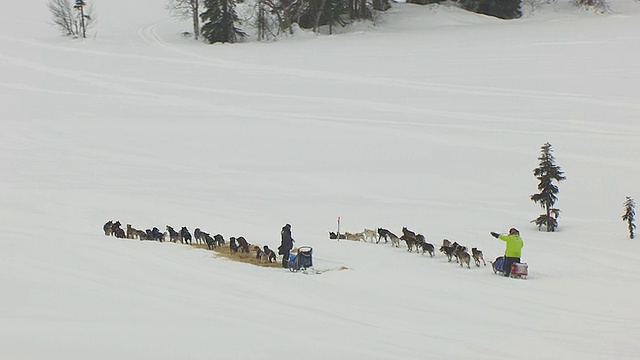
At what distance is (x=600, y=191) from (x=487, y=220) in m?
4.58

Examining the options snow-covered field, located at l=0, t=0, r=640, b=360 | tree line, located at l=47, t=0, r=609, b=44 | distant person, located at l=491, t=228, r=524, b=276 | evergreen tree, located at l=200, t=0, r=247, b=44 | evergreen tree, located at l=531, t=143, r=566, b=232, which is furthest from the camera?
tree line, located at l=47, t=0, r=609, b=44

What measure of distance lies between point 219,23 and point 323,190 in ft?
131

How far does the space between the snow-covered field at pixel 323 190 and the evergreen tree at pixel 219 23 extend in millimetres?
4296

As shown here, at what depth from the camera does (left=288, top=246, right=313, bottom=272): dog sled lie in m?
11.9

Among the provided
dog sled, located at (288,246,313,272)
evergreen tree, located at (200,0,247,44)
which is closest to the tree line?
evergreen tree, located at (200,0,247,44)

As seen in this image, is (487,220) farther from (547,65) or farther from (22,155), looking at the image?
(547,65)

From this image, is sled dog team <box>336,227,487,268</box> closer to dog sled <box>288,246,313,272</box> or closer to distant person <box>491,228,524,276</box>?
distant person <box>491,228,524,276</box>

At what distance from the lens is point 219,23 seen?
56781 millimetres

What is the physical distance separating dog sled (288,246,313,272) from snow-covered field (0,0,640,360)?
49cm

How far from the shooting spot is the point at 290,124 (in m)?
29.3

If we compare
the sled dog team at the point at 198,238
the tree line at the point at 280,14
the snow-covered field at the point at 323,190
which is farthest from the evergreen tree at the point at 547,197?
the tree line at the point at 280,14

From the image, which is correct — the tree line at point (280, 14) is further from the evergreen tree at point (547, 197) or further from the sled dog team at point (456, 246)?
the sled dog team at point (456, 246)

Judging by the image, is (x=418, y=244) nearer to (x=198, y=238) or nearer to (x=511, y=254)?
(x=511, y=254)

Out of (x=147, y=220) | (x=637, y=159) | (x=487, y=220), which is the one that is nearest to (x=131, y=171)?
(x=147, y=220)
